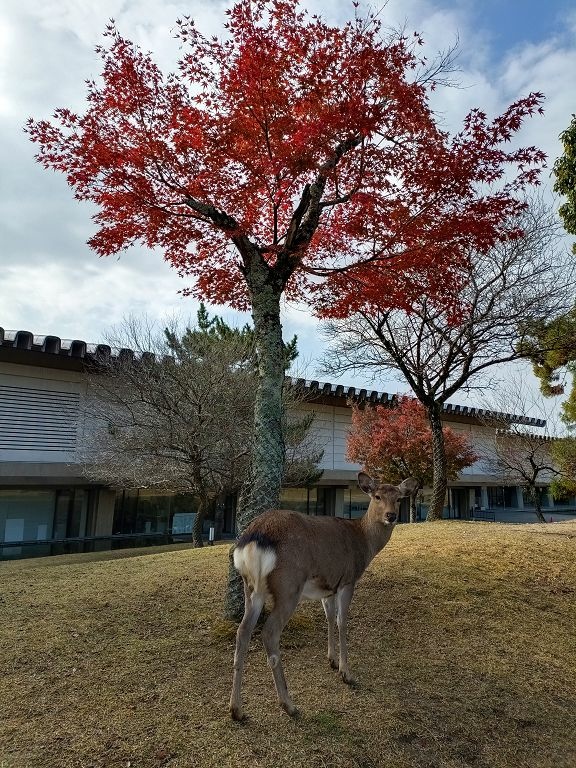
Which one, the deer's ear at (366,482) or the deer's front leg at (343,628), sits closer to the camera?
the deer's front leg at (343,628)

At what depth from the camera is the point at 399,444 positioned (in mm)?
25406

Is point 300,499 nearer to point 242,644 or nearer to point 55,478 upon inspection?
point 55,478

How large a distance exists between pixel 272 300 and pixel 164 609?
4.20 m

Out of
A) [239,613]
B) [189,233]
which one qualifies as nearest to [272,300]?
[189,233]

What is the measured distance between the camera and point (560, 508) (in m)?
48.5

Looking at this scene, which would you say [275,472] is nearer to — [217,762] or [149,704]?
[149,704]

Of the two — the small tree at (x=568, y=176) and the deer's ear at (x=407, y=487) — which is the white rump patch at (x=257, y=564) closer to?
the deer's ear at (x=407, y=487)

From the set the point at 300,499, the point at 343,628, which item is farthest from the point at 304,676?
the point at 300,499

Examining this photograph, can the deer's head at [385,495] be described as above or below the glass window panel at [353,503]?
above

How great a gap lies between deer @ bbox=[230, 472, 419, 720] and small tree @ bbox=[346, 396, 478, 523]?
20053 millimetres

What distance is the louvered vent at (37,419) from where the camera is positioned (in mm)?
20016

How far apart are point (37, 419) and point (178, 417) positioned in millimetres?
8413

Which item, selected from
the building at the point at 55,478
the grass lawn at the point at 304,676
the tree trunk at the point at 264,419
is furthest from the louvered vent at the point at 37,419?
the tree trunk at the point at 264,419

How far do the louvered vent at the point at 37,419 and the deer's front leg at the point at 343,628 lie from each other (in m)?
19.1
